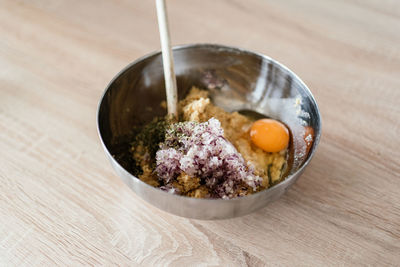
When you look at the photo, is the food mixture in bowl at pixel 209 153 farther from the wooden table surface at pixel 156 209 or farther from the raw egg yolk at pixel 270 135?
the wooden table surface at pixel 156 209

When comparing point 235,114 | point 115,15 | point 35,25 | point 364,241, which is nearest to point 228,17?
point 115,15

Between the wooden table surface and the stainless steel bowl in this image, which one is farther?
the stainless steel bowl

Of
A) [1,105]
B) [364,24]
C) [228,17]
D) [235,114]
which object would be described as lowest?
[1,105]

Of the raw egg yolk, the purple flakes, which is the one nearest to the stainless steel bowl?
the raw egg yolk

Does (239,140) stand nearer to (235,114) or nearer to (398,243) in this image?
(235,114)

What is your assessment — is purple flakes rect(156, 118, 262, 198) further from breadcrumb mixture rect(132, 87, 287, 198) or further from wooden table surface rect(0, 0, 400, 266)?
wooden table surface rect(0, 0, 400, 266)

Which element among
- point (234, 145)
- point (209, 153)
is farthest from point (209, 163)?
point (234, 145)

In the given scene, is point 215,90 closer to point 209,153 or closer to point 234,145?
point 234,145
